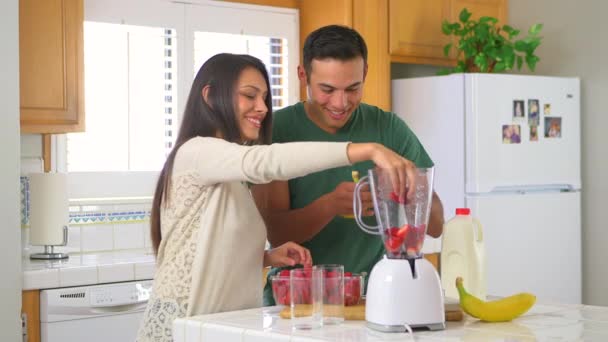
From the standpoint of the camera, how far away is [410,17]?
15.0 feet

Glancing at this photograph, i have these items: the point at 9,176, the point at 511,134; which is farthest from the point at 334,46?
the point at 511,134

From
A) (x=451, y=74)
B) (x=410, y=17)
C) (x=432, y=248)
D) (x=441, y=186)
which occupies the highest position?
(x=410, y=17)

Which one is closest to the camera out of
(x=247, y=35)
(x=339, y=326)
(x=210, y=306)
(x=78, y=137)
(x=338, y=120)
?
(x=339, y=326)

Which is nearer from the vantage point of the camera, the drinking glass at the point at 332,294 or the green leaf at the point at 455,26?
the drinking glass at the point at 332,294

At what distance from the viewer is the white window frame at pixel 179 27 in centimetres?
393

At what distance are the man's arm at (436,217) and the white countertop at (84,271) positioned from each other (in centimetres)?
135

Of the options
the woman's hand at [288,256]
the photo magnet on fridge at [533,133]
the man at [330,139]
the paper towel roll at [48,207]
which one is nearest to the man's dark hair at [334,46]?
the man at [330,139]

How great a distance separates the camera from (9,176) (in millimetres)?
3123

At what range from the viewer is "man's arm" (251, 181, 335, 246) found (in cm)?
219

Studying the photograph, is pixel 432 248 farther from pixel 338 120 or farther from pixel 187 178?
pixel 187 178

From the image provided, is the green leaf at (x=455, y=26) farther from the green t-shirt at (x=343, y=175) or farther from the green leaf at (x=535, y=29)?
the green t-shirt at (x=343, y=175)

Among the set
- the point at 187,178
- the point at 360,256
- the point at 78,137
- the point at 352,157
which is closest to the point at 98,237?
the point at 78,137

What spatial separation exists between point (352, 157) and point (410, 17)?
119 inches

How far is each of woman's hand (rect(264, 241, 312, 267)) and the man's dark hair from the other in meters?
0.50
